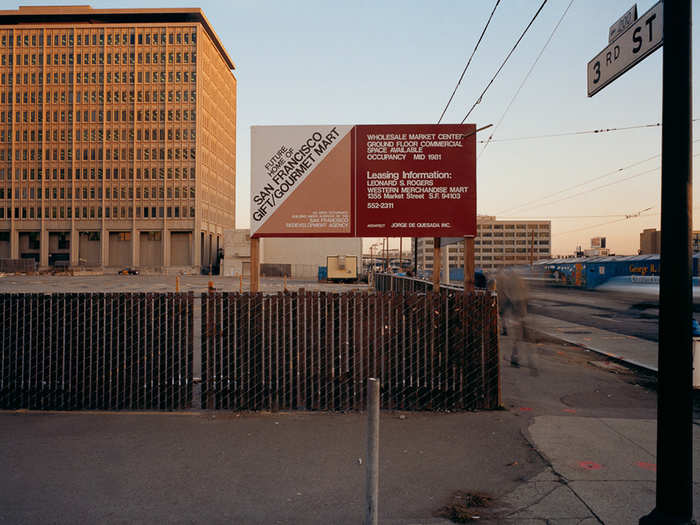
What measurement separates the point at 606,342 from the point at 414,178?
8688mm

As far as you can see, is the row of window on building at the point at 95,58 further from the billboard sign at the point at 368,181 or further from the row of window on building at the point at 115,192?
the billboard sign at the point at 368,181

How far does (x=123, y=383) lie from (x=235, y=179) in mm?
119987

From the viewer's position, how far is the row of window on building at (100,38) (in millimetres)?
93812

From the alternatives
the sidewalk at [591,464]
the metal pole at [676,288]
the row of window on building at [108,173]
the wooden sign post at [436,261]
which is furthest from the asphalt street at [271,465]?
the row of window on building at [108,173]

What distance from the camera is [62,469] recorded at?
481 cm

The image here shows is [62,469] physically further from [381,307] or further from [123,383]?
[381,307]

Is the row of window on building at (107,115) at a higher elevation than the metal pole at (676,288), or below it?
higher

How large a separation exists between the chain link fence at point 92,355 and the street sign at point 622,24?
5.46m

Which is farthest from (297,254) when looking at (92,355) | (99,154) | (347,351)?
(347,351)

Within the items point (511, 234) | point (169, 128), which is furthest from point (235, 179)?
point (511, 234)

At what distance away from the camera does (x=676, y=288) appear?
11.0ft

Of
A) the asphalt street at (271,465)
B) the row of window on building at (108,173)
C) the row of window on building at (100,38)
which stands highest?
the row of window on building at (100,38)

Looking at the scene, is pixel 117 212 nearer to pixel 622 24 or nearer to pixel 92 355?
pixel 92 355

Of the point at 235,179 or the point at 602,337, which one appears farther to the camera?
the point at 235,179
